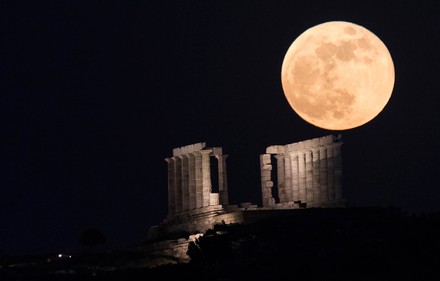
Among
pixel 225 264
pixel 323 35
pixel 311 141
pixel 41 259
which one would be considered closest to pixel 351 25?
pixel 323 35

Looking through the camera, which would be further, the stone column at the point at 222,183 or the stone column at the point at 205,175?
the stone column at the point at 205,175

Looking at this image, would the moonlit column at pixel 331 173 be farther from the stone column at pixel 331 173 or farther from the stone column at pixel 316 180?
the stone column at pixel 316 180

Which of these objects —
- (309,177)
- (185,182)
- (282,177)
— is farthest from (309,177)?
(185,182)

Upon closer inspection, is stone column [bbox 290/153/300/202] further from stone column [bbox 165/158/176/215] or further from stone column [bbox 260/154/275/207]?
stone column [bbox 165/158/176/215]

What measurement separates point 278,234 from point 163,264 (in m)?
8.04

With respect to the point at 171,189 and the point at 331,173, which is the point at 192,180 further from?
the point at 331,173

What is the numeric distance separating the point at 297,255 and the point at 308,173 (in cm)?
2558

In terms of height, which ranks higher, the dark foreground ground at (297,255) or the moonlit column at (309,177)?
the moonlit column at (309,177)

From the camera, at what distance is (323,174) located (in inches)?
3821

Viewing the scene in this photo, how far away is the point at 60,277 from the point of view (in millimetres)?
79250

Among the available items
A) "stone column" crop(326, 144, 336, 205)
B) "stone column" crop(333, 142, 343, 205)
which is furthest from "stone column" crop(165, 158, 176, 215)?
"stone column" crop(333, 142, 343, 205)

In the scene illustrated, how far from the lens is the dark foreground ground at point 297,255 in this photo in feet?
224

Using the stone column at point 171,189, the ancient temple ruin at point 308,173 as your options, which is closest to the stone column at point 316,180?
the ancient temple ruin at point 308,173

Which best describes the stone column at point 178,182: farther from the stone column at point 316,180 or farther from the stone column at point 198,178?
the stone column at point 316,180
